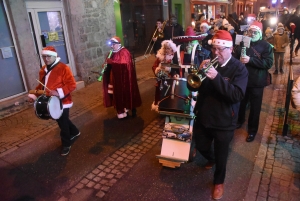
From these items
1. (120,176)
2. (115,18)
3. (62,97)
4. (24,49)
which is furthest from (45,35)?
(120,176)

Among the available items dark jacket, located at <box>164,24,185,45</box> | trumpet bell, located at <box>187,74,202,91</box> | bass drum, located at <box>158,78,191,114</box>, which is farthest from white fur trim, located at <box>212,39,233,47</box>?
dark jacket, located at <box>164,24,185,45</box>

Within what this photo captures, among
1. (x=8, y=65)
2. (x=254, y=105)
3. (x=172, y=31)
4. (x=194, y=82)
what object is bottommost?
(x=254, y=105)

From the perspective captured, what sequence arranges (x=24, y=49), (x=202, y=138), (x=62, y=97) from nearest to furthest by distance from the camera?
1. (x=202, y=138)
2. (x=62, y=97)
3. (x=24, y=49)

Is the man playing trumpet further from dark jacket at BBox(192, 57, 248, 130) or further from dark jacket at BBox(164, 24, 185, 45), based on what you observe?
dark jacket at BBox(164, 24, 185, 45)

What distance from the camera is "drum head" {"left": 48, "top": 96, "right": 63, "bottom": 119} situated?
3.85 metres

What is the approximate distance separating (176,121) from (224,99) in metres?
0.99

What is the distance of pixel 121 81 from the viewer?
5.45m

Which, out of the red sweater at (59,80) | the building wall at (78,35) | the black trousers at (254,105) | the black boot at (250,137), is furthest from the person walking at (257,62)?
the building wall at (78,35)

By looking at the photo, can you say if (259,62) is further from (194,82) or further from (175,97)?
(194,82)

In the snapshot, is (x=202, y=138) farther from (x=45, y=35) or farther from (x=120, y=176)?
(x=45, y=35)

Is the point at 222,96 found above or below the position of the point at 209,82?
below

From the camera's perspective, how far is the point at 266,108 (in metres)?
5.95

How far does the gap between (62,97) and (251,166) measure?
3.28m

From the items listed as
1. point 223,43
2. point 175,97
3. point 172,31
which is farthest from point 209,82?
point 172,31
